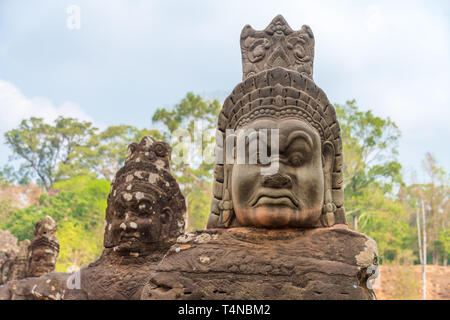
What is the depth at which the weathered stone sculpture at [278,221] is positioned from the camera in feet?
7.56

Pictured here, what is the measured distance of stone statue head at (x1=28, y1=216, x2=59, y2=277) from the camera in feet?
22.1

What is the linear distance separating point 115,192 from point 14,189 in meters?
26.9

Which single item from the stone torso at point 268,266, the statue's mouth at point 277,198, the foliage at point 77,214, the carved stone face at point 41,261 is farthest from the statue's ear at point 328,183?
the foliage at point 77,214

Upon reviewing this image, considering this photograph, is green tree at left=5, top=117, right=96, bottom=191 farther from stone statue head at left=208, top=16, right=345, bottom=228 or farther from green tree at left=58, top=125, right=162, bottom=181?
stone statue head at left=208, top=16, right=345, bottom=228

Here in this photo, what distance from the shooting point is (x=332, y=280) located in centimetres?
225

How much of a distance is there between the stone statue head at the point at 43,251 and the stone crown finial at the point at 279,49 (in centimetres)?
540

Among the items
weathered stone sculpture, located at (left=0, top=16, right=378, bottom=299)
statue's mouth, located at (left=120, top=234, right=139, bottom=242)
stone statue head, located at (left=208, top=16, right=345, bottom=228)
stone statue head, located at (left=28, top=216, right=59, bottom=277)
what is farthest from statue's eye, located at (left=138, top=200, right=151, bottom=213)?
stone statue head, located at (left=28, top=216, right=59, bottom=277)

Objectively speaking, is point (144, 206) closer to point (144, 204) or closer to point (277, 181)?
point (144, 204)

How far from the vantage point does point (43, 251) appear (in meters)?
6.79

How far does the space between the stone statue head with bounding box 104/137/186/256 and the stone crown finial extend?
1.40 m

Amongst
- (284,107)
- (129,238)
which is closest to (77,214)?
(129,238)

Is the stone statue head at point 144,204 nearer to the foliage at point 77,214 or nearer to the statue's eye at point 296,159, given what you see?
the statue's eye at point 296,159

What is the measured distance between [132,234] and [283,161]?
1.91 meters

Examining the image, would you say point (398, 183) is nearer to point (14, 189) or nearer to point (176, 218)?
point (176, 218)
